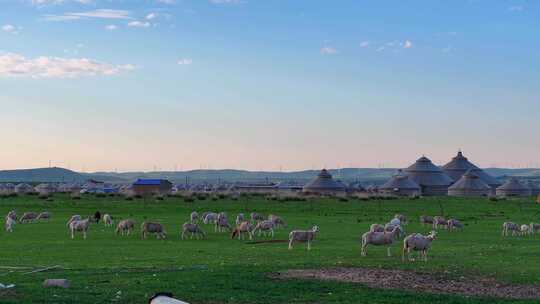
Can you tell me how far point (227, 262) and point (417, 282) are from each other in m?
8.39

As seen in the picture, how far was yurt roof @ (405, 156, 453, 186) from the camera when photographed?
432 feet

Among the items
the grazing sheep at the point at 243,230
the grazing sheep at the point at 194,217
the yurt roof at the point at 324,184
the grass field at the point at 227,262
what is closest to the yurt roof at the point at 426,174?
the yurt roof at the point at 324,184

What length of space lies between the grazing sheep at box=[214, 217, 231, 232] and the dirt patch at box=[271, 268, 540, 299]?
893 inches

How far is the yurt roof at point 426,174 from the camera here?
132 m

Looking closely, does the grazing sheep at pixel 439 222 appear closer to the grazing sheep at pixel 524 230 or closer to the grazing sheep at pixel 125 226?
the grazing sheep at pixel 524 230

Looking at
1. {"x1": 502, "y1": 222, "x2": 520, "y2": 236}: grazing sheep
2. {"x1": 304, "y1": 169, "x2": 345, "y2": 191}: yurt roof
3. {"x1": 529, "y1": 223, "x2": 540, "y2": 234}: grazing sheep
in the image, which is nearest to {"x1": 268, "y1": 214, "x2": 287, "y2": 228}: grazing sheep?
{"x1": 502, "y1": 222, "x2": 520, "y2": 236}: grazing sheep

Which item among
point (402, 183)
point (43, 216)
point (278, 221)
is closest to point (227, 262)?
point (278, 221)

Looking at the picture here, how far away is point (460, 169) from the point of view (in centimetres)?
14625

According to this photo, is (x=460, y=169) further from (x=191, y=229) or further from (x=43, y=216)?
(x=191, y=229)

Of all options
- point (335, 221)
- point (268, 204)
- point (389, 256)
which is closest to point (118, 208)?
point (268, 204)

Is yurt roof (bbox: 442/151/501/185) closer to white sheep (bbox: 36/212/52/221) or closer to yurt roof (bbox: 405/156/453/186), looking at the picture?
yurt roof (bbox: 405/156/453/186)

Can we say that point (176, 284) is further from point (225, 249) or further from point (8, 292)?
point (225, 249)

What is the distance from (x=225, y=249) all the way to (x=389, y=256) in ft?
A: 26.3

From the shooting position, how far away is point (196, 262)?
90.8 ft
